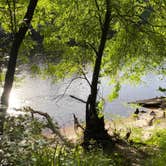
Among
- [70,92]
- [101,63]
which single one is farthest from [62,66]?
[70,92]

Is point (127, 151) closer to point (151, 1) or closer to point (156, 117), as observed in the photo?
point (151, 1)

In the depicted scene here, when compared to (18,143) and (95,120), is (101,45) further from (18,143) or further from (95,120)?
(18,143)

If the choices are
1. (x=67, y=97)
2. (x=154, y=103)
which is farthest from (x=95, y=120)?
(x=67, y=97)

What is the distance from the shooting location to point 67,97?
50.2 metres

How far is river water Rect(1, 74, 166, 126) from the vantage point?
134ft

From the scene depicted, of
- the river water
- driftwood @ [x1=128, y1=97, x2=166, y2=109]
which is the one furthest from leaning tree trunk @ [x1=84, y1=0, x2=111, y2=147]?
driftwood @ [x1=128, y1=97, x2=166, y2=109]

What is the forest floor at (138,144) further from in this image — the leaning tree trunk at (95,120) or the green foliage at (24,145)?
the green foliage at (24,145)

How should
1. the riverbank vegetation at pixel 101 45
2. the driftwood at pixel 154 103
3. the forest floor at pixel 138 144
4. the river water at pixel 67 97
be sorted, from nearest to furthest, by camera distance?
the forest floor at pixel 138 144 → the riverbank vegetation at pixel 101 45 → the driftwood at pixel 154 103 → the river water at pixel 67 97

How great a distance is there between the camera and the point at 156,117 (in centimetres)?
3394

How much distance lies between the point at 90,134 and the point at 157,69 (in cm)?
617

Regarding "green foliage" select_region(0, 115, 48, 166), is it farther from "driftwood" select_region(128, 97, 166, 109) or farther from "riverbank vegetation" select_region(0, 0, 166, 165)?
"driftwood" select_region(128, 97, 166, 109)

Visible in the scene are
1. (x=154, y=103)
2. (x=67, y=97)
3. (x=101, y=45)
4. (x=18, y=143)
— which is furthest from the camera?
(x=67, y=97)

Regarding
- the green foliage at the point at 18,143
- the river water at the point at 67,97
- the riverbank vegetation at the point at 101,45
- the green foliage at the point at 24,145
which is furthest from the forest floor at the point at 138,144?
the green foliage at the point at 18,143

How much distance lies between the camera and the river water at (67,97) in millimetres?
40781
